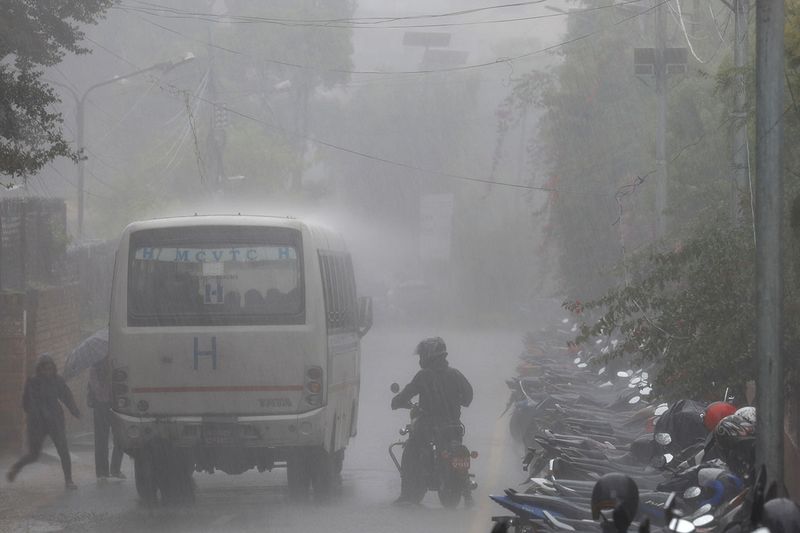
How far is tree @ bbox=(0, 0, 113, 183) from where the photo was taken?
41.5 feet

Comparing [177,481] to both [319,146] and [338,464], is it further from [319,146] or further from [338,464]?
[319,146]

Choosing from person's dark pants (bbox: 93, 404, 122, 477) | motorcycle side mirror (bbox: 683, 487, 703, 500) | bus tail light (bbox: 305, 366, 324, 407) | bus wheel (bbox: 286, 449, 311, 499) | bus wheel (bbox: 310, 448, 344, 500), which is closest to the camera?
motorcycle side mirror (bbox: 683, 487, 703, 500)

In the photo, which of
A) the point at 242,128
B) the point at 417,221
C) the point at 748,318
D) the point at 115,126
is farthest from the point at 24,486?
the point at 417,221

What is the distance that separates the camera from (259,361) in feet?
44.8

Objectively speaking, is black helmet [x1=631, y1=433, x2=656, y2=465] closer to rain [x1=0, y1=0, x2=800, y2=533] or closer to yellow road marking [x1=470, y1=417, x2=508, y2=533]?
rain [x1=0, y1=0, x2=800, y2=533]

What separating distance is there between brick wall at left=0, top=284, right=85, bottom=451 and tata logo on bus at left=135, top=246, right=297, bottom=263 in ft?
20.1

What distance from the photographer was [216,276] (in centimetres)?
1409

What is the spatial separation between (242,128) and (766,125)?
162 feet

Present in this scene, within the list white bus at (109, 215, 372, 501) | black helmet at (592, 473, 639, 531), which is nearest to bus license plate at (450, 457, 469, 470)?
white bus at (109, 215, 372, 501)

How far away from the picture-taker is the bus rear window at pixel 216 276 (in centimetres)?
1395

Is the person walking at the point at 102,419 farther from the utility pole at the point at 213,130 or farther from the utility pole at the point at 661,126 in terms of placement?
the utility pole at the point at 213,130

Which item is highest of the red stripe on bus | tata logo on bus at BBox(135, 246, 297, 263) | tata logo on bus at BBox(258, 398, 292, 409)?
tata logo on bus at BBox(135, 246, 297, 263)

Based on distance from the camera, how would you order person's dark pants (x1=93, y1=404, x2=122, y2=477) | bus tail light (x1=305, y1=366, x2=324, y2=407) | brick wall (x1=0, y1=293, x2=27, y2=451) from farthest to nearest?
1. brick wall (x1=0, y1=293, x2=27, y2=451)
2. person's dark pants (x1=93, y1=404, x2=122, y2=477)
3. bus tail light (x1=305, y1=366, x2=324, y2=407)

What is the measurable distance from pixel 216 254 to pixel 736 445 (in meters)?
7.24
